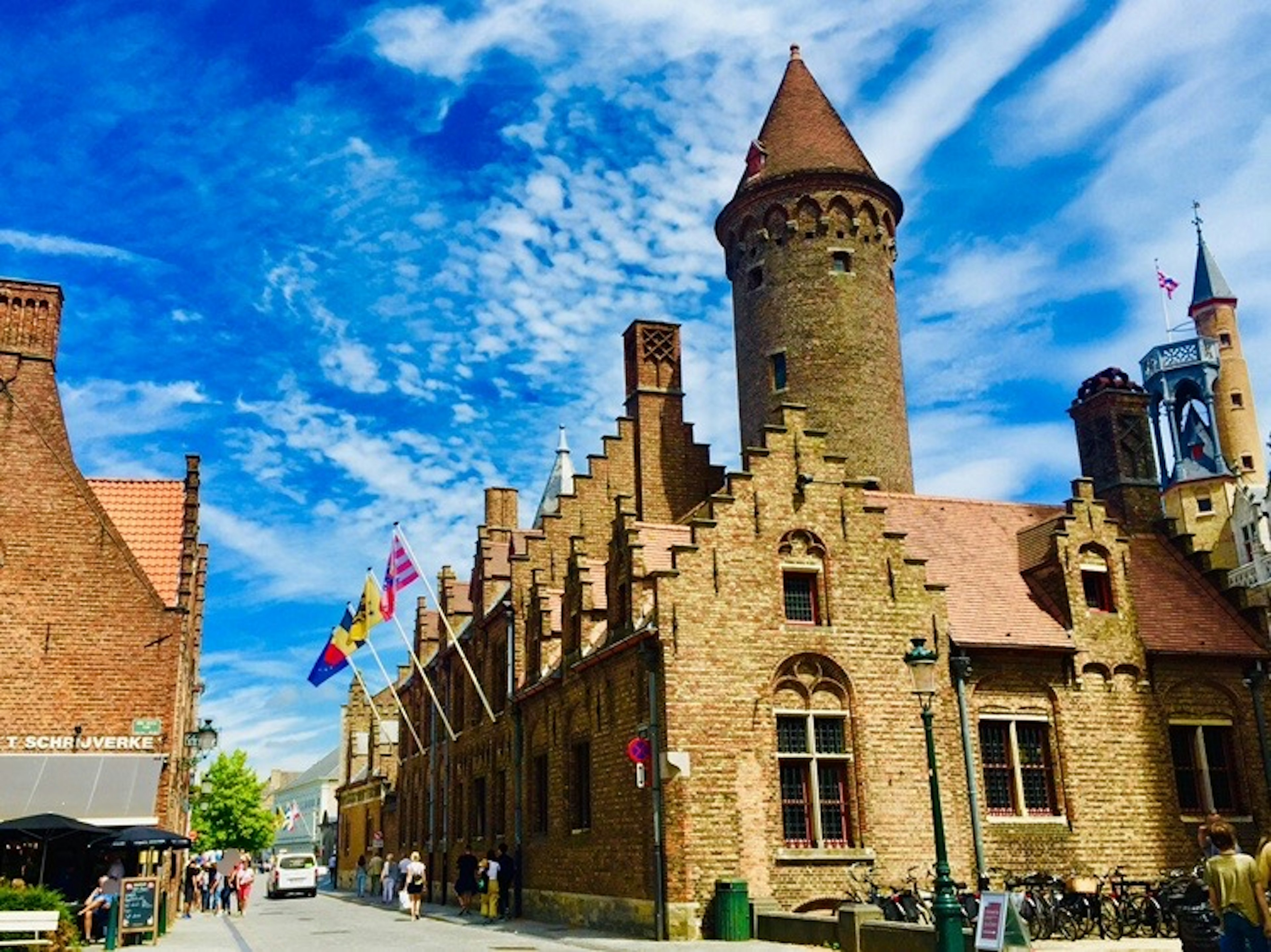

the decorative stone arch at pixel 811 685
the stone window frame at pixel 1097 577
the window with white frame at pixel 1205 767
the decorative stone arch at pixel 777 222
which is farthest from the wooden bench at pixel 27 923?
the decorative stone arch at pixel 777 222

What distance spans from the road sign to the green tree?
65.9 meters

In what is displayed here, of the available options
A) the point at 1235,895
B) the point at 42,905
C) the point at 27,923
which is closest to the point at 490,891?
the point at 42,905

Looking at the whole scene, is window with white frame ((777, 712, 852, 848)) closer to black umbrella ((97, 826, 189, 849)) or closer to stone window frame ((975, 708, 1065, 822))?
stone window frame ((975, 708, 1065, 822))

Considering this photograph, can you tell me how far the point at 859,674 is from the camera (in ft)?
79.9

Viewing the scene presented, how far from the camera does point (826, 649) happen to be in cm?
2419

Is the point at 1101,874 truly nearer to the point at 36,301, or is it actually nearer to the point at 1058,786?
the point at 1058,786

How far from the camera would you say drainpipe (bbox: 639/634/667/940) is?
21719 mm

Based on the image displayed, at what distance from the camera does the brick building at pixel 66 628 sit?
978 inches

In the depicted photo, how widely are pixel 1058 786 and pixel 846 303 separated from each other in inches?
643

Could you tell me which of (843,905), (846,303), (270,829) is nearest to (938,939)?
(843,905)

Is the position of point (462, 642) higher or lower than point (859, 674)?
higher

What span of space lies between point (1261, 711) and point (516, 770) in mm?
18133

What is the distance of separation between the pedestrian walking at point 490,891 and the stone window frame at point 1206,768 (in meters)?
16.2

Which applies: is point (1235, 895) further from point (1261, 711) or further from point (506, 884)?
point (506, 884)
